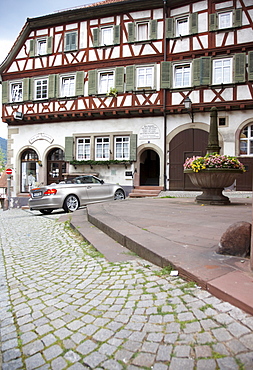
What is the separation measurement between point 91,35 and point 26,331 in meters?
20.0

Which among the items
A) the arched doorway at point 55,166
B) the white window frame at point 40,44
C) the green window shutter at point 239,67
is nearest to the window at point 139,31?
the green window shutter at point 239,67

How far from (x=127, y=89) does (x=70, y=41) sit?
5.29 m

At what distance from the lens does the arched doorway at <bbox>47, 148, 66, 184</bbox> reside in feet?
68.3

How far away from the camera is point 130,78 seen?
17938mm

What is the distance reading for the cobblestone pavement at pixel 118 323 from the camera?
1690mm

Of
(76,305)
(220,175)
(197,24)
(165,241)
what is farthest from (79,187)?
(197,24)

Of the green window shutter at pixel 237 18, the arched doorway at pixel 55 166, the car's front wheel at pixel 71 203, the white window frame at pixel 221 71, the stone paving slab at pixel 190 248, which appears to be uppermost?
the green window shutter at pixel 237 18

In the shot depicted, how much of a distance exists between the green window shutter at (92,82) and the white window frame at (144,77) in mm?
2658

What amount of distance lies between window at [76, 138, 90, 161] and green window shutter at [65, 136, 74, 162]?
1.47ft

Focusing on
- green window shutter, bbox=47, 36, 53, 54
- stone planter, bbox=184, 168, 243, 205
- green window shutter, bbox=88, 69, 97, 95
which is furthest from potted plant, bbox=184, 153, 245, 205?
green window shutter, bbox=47, 36, 53, 54

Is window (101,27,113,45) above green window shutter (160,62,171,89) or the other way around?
above

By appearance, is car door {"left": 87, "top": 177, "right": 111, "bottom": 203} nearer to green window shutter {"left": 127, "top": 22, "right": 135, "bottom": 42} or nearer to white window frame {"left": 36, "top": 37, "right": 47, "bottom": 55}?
green window shutter {"left": 127, "top": 22, "right": 135, "bottom": 42}

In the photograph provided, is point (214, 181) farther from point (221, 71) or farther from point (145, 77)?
point (145, 77)

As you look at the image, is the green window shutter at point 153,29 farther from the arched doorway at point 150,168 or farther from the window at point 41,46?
the window at point 41,46
